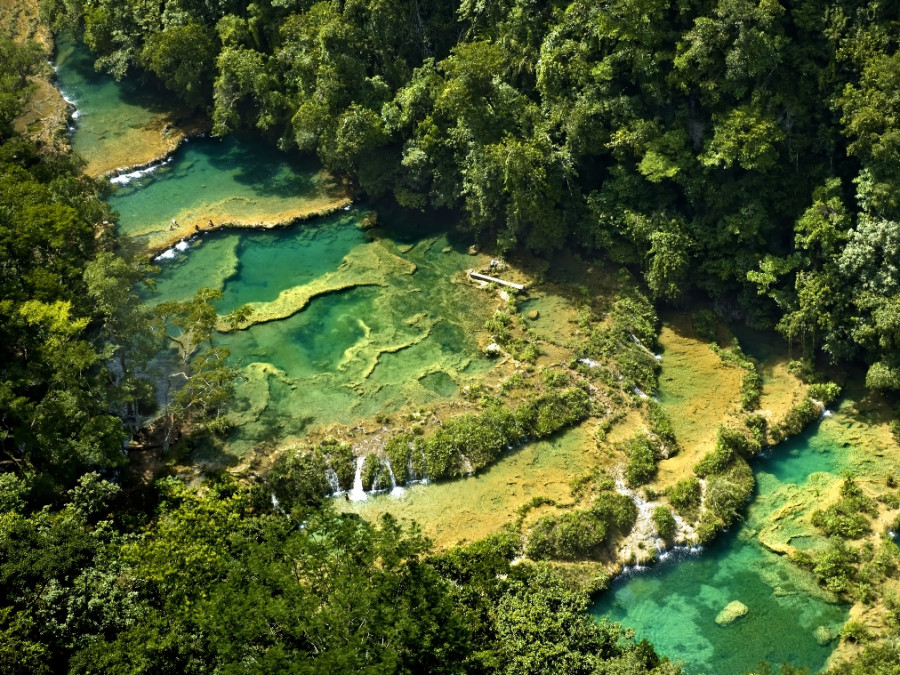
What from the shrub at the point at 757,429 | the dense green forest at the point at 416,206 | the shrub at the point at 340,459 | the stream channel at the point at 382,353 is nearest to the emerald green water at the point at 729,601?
the stream channel at the point at 382,353

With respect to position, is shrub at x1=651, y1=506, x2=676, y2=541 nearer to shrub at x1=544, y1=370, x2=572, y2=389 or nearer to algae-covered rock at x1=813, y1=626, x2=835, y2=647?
algae-covered rock at x1=813, y1=626, x2=835, y2=647

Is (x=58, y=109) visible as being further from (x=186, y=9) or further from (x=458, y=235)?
(x=458, y=235)

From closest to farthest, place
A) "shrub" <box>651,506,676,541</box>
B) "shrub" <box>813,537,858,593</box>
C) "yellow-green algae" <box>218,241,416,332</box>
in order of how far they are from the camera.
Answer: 1. "shrub" <box>813,537,858,593</box>
2. "shrub" <box>651,506,676,541</box>
3. "yellow-green algae" <box>218,241,416,332</box>

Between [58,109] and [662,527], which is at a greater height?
[58,109]

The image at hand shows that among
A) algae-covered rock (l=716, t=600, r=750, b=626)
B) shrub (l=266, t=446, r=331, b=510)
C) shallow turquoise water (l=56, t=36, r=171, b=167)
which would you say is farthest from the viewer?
shallow turquoise water (l=56, t=36, r=171, b=167)

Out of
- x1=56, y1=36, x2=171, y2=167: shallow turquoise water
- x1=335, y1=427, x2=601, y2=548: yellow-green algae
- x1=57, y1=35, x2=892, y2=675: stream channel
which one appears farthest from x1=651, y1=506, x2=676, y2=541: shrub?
x1=56, y1=36, x2=171, y2=167: shallow turquoise water

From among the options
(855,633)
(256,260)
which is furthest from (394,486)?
(855,633)

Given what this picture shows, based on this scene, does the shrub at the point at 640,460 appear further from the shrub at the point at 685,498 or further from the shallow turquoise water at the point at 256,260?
the shallow turquoise water at the point at 256,260

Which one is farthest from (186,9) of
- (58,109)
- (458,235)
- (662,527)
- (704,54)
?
(662,527)
